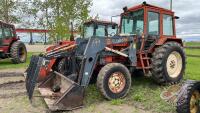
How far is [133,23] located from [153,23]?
598 mm

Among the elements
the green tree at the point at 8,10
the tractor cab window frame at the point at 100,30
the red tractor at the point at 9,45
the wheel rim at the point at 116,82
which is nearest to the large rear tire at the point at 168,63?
the wheel rim at the point at 116,82

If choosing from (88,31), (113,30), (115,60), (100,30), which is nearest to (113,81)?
(115,60)

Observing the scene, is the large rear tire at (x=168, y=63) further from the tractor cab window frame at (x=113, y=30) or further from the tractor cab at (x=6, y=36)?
the tractor cab at (x=6, y=36)

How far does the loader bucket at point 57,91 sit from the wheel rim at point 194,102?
247 centimetres

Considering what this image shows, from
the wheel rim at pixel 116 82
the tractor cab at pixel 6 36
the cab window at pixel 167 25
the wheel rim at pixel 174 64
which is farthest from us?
the tractor cab at pixel 6 36

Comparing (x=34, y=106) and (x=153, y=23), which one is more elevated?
(x=153, y=23)

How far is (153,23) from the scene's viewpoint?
9789 millimetres

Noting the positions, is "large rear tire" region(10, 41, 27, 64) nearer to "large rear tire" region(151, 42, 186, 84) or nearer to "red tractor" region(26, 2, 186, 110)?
"red tractor" region(26, 2, 186, 110)

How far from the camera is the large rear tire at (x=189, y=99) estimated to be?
6.07 m

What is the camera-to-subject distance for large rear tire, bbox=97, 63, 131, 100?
8.00 meters

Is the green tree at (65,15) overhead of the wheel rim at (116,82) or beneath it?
overhead

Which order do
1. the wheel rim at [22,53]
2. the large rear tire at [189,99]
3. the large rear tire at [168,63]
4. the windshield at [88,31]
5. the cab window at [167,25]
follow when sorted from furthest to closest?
the wheel rim at [22,53], the windshield at [88,31], the cab window at [167,25], the large rear tire at [168,63], the large rear tire at [189,99]

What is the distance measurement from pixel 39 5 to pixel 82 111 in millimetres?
25288

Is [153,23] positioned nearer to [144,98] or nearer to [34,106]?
[144,98]
